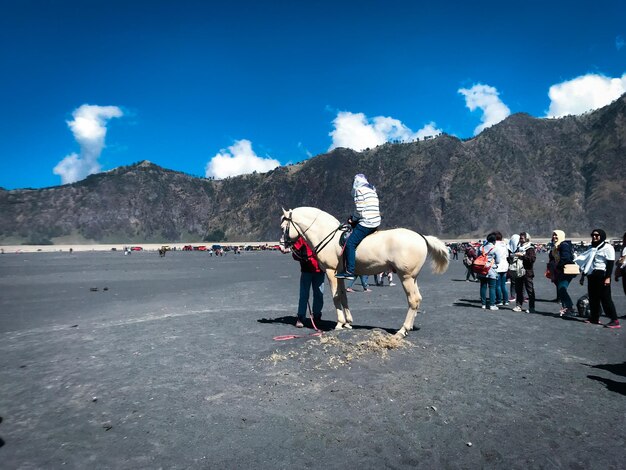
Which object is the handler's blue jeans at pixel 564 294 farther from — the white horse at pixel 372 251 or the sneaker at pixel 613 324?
the white horse at pixel 372 251

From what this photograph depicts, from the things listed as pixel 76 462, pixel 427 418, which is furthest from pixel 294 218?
pixel 76 462

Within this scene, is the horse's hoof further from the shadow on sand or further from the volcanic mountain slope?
the volcanic mountain slope

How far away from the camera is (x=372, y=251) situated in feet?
27.1

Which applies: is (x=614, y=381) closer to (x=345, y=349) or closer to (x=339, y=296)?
(x=345, y=349)

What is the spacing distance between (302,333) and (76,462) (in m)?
5.47

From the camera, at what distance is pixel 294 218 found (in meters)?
9.24

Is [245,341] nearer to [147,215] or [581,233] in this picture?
[581,233]

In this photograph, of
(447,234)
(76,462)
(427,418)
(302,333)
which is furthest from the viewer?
(447,234)

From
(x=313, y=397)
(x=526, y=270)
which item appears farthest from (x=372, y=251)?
(x=526, y=270)

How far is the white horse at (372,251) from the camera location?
812 centimetres

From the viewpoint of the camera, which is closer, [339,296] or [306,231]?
[339,296]

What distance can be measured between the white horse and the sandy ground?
89cm

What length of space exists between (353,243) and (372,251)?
16.1 inches

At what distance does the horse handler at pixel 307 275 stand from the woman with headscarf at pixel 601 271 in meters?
6.27
